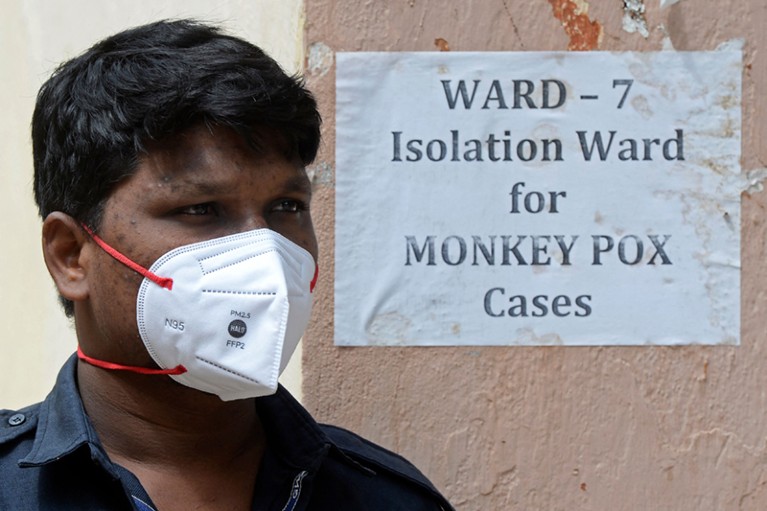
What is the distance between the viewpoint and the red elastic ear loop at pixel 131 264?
5.64 feet

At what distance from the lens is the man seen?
1.73 m

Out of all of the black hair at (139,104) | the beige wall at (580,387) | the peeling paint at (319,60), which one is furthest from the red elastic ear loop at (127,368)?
the peeling paint at (319,60)

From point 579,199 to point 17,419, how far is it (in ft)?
4.13

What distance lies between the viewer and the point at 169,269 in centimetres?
172

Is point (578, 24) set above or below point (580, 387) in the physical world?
above

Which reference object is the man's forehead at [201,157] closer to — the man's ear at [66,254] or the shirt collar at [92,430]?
the man's ear at [66,254]

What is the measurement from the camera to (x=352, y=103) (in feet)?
7.95

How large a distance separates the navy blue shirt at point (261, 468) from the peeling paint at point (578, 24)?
1.00 m

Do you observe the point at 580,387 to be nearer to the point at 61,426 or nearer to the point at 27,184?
the point at 61,426

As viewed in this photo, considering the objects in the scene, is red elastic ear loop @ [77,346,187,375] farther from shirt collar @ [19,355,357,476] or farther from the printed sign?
the printed sign

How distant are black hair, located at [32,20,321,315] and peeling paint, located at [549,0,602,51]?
78 centimetres

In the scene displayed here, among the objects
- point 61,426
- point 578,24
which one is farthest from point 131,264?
point 578,24

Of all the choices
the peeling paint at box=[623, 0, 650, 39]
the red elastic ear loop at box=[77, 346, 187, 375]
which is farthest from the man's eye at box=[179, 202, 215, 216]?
the peeling paint at box=[623, 0, 650, 39]

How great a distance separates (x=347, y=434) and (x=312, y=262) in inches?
16.9
